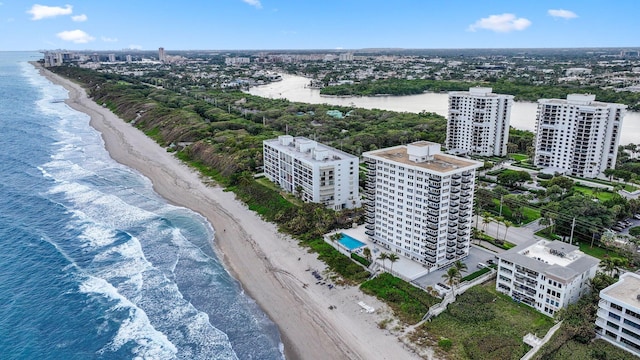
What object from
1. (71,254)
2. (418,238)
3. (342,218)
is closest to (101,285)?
(71,254)

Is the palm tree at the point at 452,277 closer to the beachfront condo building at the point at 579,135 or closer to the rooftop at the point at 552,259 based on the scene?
the rooftop at the point at 552,259

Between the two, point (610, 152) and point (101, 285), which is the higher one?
point (610, 152)

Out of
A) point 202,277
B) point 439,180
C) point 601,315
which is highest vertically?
point 439,180

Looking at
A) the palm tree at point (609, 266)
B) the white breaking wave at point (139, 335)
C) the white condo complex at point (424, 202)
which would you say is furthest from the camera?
the white condo complex at point (424, 202)

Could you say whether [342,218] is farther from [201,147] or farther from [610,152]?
[610,152]

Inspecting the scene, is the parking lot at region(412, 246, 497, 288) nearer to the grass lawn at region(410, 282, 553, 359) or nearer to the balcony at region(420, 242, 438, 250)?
the balcony at region(420, 242, 438, 250)

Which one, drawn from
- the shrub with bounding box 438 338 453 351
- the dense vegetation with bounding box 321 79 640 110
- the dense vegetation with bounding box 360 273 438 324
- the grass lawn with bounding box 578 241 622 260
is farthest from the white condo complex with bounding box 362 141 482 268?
the dense vegetation with bounding box 321 79 640 110

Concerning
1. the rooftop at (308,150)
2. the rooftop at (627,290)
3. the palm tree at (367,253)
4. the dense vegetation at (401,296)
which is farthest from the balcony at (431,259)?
the rooftop at (308,150)

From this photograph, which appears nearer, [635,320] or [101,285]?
[635,320]
